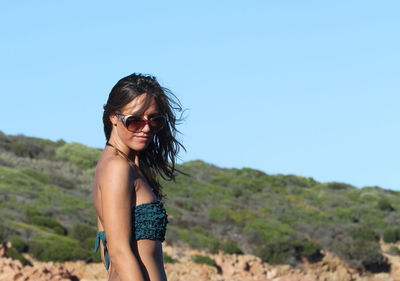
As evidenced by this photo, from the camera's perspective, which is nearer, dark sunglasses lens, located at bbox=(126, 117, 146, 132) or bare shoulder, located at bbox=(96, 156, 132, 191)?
bare shoulder, located at bbox=(96, 156, 132, 191)

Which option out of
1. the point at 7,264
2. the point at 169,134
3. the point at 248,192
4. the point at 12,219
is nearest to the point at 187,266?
the point at 12,219

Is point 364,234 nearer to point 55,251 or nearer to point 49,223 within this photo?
point 49,223

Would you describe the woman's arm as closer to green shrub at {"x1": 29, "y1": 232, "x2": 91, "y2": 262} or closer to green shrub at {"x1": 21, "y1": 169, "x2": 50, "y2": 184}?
green shrub at {"x1": 29, "y1": 232, "x2": 91, "y2": 262}

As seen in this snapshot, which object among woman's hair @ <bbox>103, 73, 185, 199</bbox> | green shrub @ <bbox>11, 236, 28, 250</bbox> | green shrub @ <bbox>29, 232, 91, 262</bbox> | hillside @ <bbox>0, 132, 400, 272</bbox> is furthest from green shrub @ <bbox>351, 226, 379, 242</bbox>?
woman's hair @ <bbox>103, 73, 185, 199</bbox>

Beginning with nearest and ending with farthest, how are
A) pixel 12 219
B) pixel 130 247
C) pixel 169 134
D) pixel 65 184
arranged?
pixel 130 247 → pixel 169 134 → pixel 12 219 → pixel 65 184

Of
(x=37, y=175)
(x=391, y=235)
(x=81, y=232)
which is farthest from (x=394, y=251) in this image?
(x=37, y=175)

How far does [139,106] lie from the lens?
2.91 metres

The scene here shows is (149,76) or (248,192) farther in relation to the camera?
(248,192)

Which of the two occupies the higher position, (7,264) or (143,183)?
(143,183)

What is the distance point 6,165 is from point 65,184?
3.86 metres

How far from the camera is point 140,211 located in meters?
2.74

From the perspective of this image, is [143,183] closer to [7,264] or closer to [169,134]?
[169,134]

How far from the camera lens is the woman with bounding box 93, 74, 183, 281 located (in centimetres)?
263

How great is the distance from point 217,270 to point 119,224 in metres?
16.5
